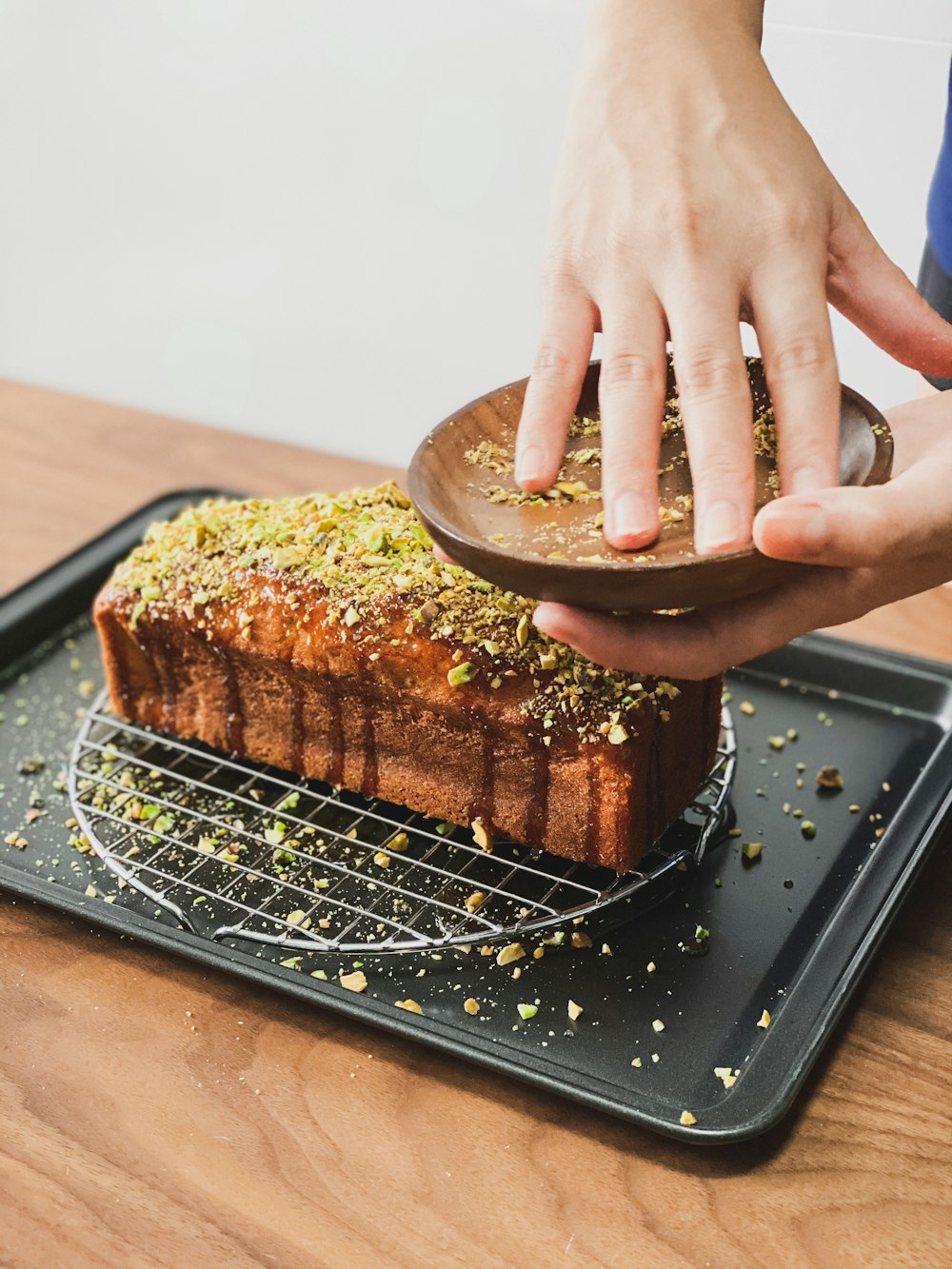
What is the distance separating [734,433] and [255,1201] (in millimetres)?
674

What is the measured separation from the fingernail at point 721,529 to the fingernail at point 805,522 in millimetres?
61

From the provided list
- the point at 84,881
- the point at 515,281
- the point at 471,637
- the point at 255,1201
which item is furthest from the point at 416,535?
the point at 515,281

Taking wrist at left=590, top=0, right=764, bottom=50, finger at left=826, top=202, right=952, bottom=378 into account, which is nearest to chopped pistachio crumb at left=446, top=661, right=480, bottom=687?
finger at left=826, top=202, right=952, bottom=378

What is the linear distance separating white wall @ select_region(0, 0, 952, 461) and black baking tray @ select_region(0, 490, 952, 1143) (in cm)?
71

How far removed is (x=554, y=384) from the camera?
3.58ft

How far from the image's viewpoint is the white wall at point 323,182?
1.83 meters

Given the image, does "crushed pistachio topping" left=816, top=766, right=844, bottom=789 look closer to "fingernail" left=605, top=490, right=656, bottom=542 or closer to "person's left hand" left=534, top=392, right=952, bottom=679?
"person's left hand" left=534, top=392, right=952, bottom=679

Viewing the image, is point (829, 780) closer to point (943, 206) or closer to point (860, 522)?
point (860, 522)

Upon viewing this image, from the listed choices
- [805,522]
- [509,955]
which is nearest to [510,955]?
[509,955]

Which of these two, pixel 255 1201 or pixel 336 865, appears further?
pixel 336 865

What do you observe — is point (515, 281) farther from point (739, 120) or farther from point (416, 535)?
point (739, 120)

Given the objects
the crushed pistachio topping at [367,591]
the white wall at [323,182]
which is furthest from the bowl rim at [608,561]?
the white wall at [323,182]

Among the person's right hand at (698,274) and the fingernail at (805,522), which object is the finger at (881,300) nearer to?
the person's right hand at (698,274)

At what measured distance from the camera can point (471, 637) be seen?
126 centimetres
